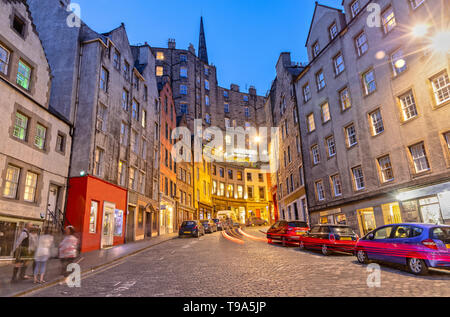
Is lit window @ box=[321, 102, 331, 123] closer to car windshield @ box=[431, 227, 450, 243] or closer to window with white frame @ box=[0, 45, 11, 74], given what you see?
car windshield @ box=[431, 227, 450, 243]

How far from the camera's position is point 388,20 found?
1908 cm

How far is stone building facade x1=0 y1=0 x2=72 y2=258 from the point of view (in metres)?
13.8

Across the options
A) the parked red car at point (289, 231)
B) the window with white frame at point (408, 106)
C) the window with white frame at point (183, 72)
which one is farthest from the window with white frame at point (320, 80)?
the window with white frame at point (183, 72)

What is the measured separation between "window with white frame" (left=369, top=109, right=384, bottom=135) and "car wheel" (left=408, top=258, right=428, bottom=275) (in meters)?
12.2

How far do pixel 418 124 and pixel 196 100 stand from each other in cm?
4351

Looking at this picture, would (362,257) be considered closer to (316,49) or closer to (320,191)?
(320,191)

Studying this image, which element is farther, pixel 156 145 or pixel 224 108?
pixel 224 108

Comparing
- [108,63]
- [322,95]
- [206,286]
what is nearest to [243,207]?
[322,95]

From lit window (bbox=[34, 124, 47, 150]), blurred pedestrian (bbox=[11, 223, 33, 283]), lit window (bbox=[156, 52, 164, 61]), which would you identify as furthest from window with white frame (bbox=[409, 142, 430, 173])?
lit window (bbox=[156, 52, 164, 61])

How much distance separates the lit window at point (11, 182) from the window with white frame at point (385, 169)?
20161mm

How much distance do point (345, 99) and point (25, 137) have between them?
68.0ft

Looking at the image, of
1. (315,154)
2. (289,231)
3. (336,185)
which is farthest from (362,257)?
(315,154)
